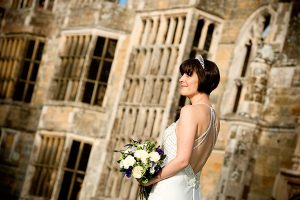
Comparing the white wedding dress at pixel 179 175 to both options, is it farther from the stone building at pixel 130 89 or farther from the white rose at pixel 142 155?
the stone building at pixel 130 89

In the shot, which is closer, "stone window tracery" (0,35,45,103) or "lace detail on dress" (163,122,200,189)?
"lace detail on dress" (163,122,200,189)

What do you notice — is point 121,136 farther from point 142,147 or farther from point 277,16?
point 142,147

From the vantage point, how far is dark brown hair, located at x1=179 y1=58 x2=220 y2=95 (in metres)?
4.77

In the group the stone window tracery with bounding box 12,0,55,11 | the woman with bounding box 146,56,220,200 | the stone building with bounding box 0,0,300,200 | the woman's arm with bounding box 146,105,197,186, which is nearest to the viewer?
the woman's arm with bounding box 146,105,197,186

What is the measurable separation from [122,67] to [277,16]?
4277 mm

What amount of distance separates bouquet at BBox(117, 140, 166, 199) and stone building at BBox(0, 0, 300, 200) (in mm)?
6454

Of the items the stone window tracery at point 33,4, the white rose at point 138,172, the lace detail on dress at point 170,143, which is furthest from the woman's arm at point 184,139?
the stone window tracery at point 33,4

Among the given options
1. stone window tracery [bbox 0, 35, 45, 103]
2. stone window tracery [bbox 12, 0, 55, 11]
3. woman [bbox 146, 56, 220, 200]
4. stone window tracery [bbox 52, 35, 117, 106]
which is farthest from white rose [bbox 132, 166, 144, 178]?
stone window tracery [bbox 12, 0, 55, 11]

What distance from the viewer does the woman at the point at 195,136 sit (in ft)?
15.1

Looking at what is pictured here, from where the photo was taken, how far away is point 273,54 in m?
11.8

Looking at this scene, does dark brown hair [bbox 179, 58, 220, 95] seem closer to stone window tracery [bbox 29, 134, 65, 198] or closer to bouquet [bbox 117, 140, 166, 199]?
bouquet [bbox 117, 140, 166, 199]

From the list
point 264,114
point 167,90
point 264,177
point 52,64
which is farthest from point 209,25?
point 52,64

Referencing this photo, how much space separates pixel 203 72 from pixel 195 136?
512 millimetres

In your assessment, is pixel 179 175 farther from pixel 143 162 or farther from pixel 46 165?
pixel 46 165
